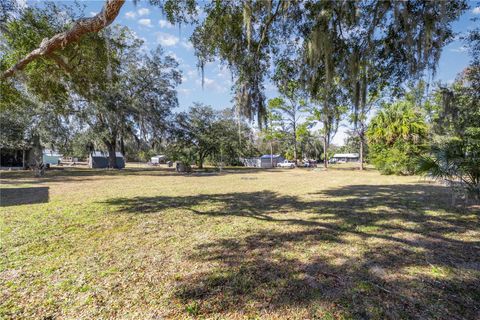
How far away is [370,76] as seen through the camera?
18.0 ft

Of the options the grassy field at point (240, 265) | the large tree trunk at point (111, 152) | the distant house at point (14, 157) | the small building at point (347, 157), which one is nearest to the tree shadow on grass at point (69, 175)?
the large tree trunk at point (111, 152)

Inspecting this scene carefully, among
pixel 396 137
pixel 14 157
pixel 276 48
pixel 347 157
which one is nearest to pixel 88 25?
pixel 276 48

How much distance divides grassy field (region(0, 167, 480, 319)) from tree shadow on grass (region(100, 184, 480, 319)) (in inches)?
0.5

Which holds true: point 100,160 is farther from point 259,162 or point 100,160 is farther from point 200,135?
point 259,162

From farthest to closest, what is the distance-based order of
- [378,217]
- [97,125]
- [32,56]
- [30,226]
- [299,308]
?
1. [97,125]
2. [32,56]
3. [378,217]
4. [30,226]
5. [299,308]

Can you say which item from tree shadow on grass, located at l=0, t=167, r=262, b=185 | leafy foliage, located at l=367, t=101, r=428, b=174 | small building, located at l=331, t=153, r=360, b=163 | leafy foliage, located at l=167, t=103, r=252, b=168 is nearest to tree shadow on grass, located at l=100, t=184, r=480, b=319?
leafy foliage, located at l=367, t=101, r=428, b=174

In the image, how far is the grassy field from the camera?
1.87m

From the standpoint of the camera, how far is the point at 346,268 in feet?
8.20

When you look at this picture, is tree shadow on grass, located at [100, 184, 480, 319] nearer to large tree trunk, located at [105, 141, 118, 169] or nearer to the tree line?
the tree line

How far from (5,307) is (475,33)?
8.85m

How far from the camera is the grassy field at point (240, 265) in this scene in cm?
187

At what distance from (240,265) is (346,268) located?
44.3 inches

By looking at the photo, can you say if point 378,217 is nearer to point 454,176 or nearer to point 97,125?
point 454,176

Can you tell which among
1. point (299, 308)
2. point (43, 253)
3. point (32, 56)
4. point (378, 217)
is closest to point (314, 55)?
point (378, 217)
